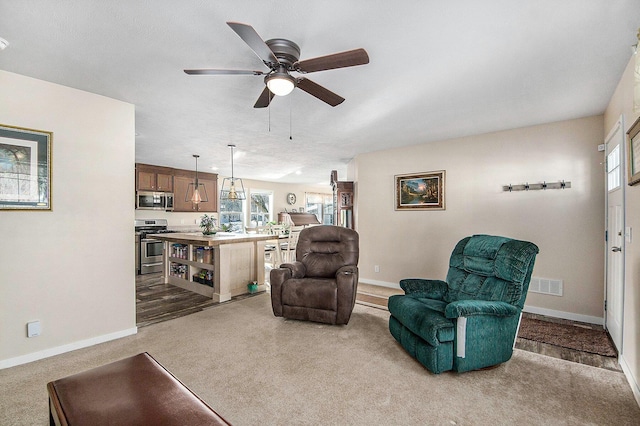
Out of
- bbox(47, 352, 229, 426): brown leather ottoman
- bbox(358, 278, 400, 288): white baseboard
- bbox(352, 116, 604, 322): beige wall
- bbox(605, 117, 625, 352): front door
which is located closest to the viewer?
bbox(47, 352, 229, 426): brown leather ottoman

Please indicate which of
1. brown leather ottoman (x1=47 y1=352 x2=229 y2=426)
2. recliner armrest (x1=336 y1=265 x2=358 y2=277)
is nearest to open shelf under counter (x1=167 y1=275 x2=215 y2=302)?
recliner armrest (x1=336 y1=265 x2=358 y2=277)

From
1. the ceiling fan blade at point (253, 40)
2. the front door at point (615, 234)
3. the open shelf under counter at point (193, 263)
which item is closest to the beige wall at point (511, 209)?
the front door at point (615, 234)

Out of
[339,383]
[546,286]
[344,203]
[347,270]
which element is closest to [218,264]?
[347,270]

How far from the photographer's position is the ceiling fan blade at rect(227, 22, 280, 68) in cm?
144

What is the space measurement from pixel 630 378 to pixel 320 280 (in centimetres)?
261

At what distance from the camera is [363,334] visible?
A: 302 cm

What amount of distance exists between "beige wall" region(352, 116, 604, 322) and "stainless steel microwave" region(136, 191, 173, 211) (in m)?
4.61

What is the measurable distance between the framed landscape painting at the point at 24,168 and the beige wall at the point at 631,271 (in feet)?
15.4

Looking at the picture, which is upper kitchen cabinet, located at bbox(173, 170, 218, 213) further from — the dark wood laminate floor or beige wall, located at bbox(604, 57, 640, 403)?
beige wall, located at bbox(604, 57, 640, 403)

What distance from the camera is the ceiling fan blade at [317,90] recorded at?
2.08 metres

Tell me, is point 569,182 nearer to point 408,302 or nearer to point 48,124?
point 408,302

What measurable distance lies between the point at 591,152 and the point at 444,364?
124 inches

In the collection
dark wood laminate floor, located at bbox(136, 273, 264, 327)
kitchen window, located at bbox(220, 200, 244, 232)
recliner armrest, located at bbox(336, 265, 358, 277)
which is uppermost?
kitchen window, located at bbox(220, 200, 244, 232)

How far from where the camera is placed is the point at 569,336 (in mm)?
3016
